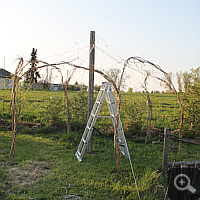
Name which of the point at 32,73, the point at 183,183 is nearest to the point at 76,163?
the point at 183,183

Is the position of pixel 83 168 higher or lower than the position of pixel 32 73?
lower

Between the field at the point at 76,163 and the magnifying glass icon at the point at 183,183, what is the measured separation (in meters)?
0.20

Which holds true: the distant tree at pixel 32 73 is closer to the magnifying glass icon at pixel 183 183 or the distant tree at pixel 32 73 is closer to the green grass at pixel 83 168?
the green grass at pixel 83 168

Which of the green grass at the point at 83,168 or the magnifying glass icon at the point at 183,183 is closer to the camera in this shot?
the green grass at the point at 83,168

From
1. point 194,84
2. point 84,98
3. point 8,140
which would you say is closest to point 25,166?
point 8,140

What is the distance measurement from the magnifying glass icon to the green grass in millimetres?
223

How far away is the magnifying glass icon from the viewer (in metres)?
3.83

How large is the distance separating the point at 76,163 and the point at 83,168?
338mm

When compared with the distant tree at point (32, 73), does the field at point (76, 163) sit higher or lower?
lower

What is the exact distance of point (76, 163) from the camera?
483 cm

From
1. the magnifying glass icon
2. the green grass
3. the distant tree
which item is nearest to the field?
the green grass

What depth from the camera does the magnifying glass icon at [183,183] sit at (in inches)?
151

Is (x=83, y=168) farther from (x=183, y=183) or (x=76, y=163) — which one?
(x=183, y=183)

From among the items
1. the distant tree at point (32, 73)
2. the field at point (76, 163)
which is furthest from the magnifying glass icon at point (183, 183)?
the distant tree at point (32, 73)
